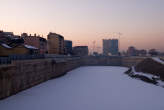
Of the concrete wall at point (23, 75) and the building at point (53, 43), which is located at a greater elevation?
the building at point (53, 43)

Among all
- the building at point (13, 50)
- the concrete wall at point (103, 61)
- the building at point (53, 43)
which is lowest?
the concrete wall at point (103, 61)

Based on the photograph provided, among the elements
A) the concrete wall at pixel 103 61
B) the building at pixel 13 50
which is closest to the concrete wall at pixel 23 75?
the building at pixel 13 50

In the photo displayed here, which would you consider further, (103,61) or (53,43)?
(103,61)

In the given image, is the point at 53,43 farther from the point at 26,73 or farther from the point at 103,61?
the point at 103,61

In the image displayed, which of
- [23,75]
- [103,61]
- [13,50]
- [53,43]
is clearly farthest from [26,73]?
[103,61]

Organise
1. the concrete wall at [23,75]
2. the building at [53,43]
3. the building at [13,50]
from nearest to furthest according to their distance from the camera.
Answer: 1. the concrete wall at [23,75]
2. the building at [13,50]
3. the building at [53,43]

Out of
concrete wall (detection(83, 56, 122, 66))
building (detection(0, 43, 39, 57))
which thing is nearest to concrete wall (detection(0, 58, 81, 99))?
building (detection(0, 43, 39, 57))

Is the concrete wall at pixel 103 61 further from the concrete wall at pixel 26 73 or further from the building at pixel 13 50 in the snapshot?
the building at pixel 13 50

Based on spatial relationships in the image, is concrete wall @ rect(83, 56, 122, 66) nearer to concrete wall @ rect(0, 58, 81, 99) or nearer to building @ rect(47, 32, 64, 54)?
building @ rect(47, 32, 64, 54)

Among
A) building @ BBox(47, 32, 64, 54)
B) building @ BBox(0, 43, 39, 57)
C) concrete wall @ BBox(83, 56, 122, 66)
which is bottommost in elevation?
concrete wall @ BBox(83, 56, 122, 66)

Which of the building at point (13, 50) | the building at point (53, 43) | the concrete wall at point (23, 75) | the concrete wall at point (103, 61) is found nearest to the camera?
the concrete wall at point (23, 75)

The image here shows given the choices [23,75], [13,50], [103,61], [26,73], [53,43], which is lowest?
[103,61]

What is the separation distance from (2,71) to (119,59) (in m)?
90.6

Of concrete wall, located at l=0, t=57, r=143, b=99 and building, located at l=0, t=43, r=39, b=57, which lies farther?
building, located at l=0, t=43, r=39, b=57
